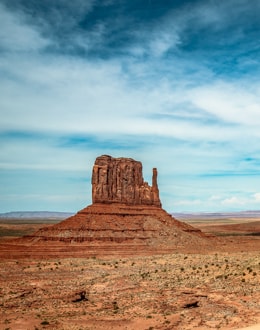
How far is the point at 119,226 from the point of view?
74875mm

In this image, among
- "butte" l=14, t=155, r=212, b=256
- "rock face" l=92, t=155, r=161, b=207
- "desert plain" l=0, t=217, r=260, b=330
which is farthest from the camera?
"rock face" l=92, t=155, r=161, b=207

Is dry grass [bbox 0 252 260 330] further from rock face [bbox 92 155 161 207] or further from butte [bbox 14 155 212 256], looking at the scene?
rock face [bbox 92 155 161 207]

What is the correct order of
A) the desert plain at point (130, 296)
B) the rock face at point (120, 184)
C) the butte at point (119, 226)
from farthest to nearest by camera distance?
the rock face at point (120, 184) < the butte at point (119, 226) < the desert plain at point (130, 296)

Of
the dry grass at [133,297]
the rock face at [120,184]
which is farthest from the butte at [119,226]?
the dry grass at [133,297]

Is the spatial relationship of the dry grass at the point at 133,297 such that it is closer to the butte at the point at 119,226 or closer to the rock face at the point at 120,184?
the butte at the point at 119,226

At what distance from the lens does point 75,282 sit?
39375 millimetres

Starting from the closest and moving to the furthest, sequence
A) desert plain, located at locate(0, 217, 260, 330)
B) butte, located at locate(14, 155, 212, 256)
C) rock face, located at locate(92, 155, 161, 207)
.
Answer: desert plain, located at locate(0, 217, 260, 330)
butte, located at locate(14, 155, 212, 256)
rock face, located at locate(92, 155, 161, 207)

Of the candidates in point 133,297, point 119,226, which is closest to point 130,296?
point 133,297

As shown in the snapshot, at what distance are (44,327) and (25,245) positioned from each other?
45679 millimetres

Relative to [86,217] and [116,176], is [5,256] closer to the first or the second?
[86,217]

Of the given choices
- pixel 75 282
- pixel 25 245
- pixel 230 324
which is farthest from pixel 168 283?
pixel 25 245

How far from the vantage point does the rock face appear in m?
82.5

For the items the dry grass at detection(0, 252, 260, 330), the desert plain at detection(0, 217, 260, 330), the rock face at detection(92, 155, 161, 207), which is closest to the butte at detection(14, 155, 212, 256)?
the rock face at detection(92, 155, 161, 207)

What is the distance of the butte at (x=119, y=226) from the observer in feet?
225
